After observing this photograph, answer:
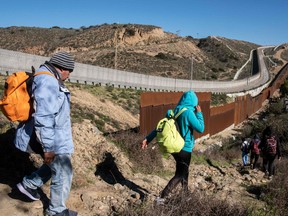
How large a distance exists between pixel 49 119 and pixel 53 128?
16 centimetres

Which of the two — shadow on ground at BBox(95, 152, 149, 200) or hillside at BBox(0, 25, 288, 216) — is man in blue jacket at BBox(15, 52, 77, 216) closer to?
hillside at BBox(0, 25, 288, 216)

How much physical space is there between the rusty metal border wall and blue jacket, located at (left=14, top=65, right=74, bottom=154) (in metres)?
6.35

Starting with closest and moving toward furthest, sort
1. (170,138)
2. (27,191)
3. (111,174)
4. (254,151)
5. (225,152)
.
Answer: (27,191)
(170,138)
(111,174)
(254,151)
(225,152)

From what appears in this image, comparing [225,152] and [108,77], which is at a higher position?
[108,77]

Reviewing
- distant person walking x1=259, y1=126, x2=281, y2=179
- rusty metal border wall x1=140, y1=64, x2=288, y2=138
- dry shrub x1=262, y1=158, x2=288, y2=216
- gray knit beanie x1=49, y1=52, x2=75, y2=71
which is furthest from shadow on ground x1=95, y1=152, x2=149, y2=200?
distant person walking x1=259, y1=126, x2=281, y2=179

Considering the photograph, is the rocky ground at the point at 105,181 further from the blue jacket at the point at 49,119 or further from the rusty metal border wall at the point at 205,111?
the rusty metal border wall at the point at 205,111

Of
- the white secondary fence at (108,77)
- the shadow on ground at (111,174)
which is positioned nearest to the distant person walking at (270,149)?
the shadow on ground at (111,174)

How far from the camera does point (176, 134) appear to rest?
521cm

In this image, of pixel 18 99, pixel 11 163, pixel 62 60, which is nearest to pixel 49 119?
pixel 18 99

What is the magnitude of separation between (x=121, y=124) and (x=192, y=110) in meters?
10.1

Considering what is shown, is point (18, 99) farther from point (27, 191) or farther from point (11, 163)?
point (11, 163)

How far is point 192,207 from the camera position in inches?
181

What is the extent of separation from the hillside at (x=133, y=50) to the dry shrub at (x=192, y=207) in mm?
55708

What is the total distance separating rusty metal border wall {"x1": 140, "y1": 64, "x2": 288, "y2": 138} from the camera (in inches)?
436
